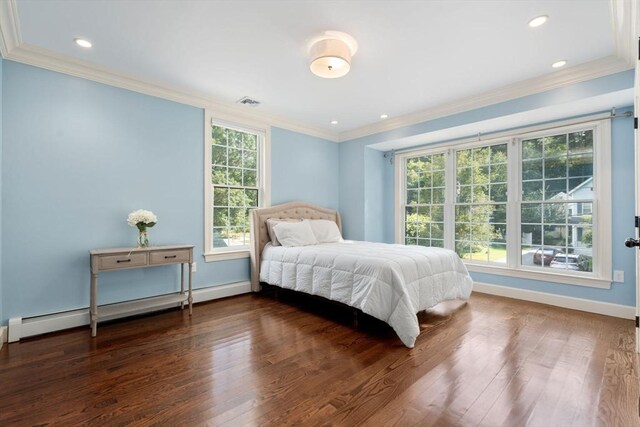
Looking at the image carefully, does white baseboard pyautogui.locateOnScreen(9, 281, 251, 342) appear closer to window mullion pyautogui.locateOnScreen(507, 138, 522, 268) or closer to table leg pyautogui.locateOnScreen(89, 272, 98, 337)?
table leg pyautogui.locateOnScreen(89, 272, 98, 337)

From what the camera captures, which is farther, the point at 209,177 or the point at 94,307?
the point at 209,177

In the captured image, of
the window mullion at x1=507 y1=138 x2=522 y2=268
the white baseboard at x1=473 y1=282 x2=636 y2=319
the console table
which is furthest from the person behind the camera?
the window mullion at x1=507 y1=138 x2=522 y2=268

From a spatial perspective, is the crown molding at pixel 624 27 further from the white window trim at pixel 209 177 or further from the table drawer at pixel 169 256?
the table drawer at pixel 169 256

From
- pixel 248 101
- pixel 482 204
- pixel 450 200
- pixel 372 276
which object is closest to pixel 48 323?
pixel 372 276

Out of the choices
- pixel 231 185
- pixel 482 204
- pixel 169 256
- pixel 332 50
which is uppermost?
pixel 332 50

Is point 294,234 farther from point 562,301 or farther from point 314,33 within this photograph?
point 562,301

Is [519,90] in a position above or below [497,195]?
above

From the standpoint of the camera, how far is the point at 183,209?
3.62 meters

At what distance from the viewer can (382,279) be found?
2.66 metres

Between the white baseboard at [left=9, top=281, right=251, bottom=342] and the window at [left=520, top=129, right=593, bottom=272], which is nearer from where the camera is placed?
the white baseboard at [left=9, top=281, right=251, bottom=342]

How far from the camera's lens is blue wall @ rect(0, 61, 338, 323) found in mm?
2643

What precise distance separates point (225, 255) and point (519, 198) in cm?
400

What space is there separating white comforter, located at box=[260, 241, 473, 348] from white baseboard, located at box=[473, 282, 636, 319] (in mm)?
794

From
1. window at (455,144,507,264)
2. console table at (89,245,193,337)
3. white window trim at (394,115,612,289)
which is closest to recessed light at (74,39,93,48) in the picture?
console table at (89,245,193,337)
